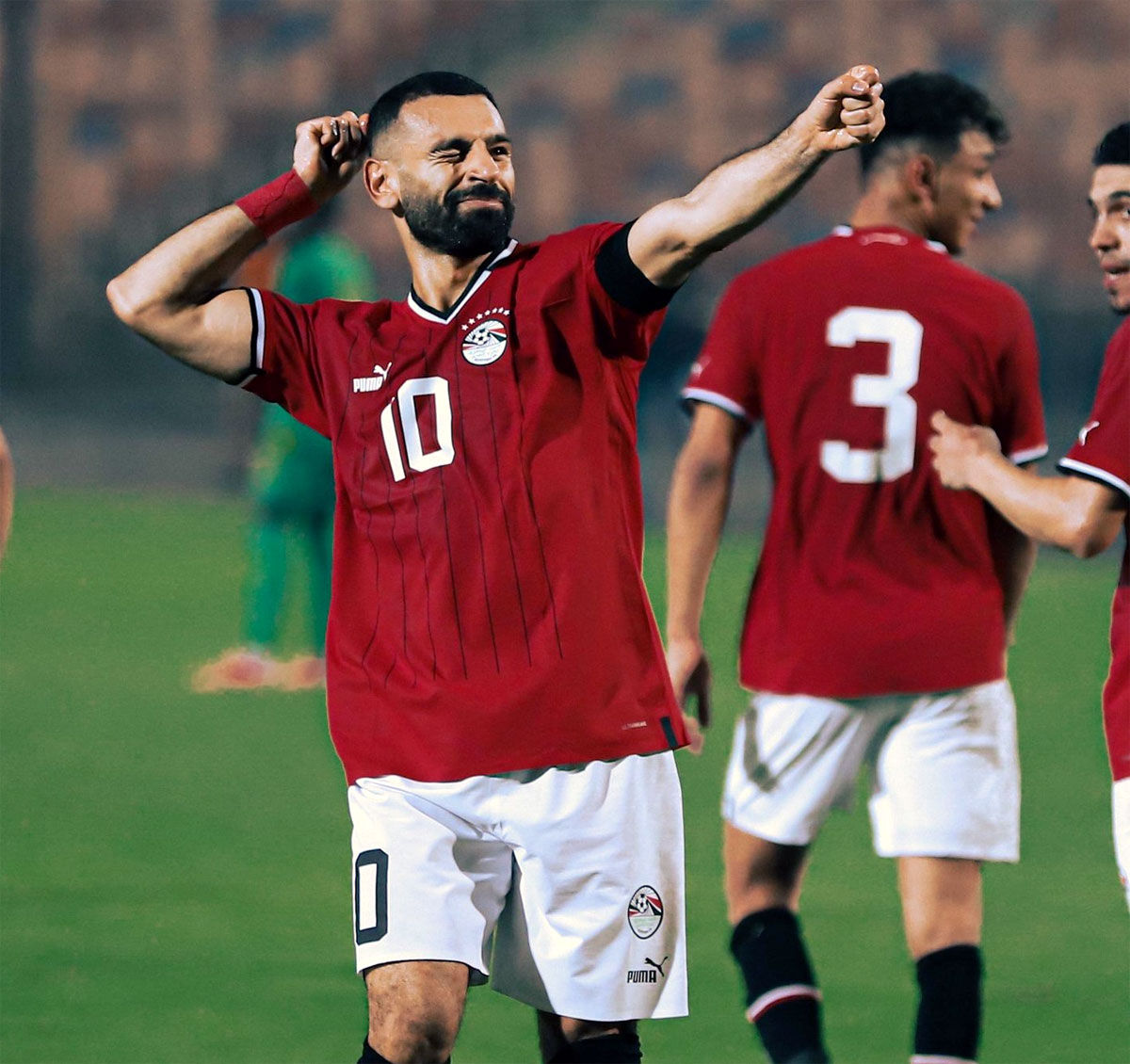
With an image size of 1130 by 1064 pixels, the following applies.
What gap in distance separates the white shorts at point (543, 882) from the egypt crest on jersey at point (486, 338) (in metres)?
0.72

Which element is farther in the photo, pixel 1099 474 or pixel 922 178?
pixel 922 178

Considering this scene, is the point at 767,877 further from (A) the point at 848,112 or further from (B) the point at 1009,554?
(A) the point at 848,112

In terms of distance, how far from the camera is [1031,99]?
22062 mm

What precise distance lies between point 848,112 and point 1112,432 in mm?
783

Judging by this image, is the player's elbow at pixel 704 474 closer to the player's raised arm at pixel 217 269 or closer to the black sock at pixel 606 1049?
the player's raised arm at pixel 217 269

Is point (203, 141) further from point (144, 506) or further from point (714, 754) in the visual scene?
point (714, 754)

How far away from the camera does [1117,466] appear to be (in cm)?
Answer: 347

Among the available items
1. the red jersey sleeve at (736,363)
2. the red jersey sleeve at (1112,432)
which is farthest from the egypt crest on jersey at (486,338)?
the red jersey sleeve at (1112,432)

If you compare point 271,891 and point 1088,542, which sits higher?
point 1088,542

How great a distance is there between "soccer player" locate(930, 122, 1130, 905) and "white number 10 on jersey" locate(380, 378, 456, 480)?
3.20ft

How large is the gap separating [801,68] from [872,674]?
19.6 m

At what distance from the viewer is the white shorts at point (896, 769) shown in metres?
4.07

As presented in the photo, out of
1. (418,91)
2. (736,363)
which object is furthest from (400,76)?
(418,91)

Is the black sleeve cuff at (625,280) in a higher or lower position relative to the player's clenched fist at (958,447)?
higher
